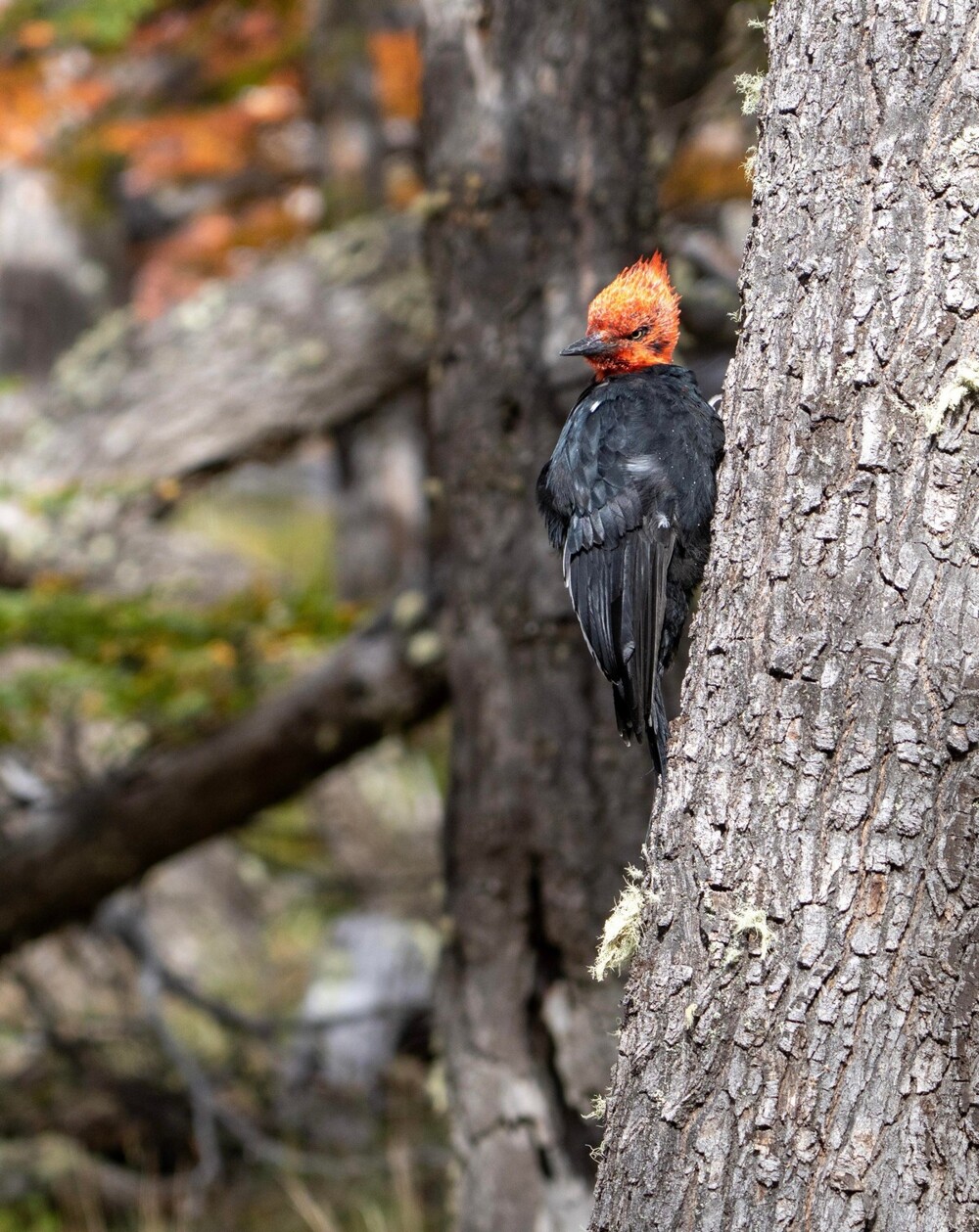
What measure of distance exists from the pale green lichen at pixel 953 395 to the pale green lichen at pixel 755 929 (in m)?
0.62

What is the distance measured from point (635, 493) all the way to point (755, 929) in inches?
39.2

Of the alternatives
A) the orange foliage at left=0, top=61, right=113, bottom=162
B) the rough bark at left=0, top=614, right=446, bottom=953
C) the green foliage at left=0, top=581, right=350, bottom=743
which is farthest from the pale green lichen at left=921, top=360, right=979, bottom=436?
the orange foliage at left=0, top=61, right=113, bottom=162

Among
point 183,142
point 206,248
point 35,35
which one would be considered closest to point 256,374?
point 35,35

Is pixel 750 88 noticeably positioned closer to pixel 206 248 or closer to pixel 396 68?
pixel 396 68

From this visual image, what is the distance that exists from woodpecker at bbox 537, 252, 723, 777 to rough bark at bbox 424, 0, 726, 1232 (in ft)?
2.21

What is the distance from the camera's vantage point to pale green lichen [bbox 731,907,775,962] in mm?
1491

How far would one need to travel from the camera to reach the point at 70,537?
4.63 m

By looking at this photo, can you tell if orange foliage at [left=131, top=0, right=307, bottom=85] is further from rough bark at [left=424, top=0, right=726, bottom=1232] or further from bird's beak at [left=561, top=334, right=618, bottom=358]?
bird's beak at [left=561, top=334, right=618, bottom=358]

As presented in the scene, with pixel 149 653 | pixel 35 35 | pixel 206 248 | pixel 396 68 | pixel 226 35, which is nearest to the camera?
pixel 149 653

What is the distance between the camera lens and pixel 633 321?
2.47 meters

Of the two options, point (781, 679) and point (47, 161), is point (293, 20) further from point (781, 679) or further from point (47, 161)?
point (781, 679)

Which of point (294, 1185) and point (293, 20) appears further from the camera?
point (293, 20)

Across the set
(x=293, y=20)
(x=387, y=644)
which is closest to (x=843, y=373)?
(x=387, y=644)

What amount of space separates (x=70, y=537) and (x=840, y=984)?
3.82 metres
